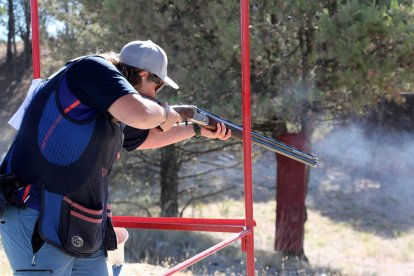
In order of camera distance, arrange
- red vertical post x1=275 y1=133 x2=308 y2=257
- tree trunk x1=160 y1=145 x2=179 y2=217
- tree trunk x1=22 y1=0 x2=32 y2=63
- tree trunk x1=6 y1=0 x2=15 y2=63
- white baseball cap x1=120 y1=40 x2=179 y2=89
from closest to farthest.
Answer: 1. white baseball cap x1=120 y1=40 x2=179 y2=89
2. red vertical post x1=275 y1=133 x2=308 y2=257
3. tree trunk x1=160 y1=145 x2=179 y2=217
4. tree trunk x1=22 y1=0 x2=32 y2=63
5. tree trunk x1=6 y1=0 x2=15 y2=63

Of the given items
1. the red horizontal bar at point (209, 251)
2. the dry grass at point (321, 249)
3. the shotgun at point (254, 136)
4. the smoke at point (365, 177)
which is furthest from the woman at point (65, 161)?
the smoke at point (365, 177)

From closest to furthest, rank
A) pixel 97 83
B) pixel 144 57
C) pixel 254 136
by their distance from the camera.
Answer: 1. pixel 97 83
2. pixel 144 57
3. pixel 254 136

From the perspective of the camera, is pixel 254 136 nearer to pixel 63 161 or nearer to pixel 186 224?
pixel 186 224

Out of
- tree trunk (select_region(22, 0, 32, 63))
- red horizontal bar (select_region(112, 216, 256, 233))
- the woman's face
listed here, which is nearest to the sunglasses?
the woman's face

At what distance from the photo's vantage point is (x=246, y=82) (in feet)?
8.97

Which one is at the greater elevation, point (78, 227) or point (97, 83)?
point (97, 83)

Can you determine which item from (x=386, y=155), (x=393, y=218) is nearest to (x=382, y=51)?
(x=393, y=218)

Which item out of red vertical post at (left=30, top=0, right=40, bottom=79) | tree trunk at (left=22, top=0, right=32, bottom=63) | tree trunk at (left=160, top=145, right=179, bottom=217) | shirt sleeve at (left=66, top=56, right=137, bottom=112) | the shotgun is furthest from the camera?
tree trunk at (left=22, top=0, right=32, bottom=63)

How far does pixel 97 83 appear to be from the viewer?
75.6 inches

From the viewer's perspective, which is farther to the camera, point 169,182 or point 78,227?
point 169,182

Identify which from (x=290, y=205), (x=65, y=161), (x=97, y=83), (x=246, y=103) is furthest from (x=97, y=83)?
(x=290, y=205)

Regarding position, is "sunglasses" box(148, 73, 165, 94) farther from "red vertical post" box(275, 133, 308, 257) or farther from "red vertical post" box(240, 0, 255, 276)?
"red vertical post" box(275, 133, 308, 257)

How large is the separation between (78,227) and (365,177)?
1534 cm

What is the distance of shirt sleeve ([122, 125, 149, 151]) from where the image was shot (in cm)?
266
